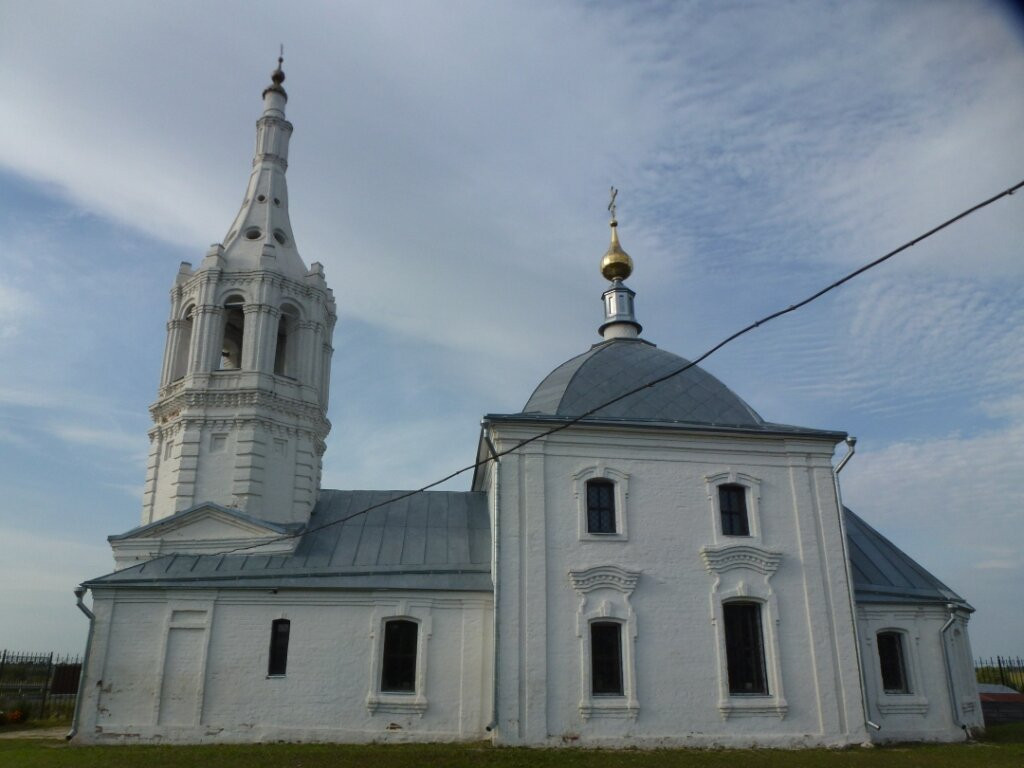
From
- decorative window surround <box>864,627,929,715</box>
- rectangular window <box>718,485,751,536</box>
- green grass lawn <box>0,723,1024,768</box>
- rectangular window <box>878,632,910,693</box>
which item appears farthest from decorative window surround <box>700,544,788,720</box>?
rectangular window <box>878,632,910,693</box>

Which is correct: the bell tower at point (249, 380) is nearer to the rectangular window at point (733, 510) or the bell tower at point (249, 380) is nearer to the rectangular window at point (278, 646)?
the rectangular window at point (278, 646)

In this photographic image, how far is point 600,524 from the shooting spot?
696 inches

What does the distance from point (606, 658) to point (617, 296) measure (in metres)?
11.6

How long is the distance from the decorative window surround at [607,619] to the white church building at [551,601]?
4cm

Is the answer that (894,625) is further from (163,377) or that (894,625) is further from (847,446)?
(163,377)

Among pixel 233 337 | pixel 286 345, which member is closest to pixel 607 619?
pixel 286 345

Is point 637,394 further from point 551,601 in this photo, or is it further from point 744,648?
point 744,648

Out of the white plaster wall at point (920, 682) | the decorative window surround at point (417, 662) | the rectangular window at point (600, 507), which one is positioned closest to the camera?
the decorative window surround at point (417, 662)

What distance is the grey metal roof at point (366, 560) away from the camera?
1736 centimetres

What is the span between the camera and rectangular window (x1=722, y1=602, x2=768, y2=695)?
16891mm

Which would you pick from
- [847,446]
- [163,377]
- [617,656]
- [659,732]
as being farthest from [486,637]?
[163,377]

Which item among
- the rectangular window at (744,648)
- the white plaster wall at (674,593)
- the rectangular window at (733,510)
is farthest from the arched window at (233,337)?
the rectangular window at (744,648)

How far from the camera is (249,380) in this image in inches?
811

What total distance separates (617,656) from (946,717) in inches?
300
